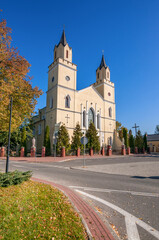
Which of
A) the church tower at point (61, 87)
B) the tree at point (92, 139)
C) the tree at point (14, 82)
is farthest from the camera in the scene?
the tree at point (92, 139)

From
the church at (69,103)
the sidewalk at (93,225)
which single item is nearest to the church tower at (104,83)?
the church at (69,103)

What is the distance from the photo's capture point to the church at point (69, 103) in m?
31.5

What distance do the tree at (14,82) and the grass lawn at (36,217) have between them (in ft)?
16.9

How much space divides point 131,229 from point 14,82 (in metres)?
8.62

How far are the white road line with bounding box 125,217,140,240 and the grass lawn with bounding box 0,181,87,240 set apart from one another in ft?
3.23

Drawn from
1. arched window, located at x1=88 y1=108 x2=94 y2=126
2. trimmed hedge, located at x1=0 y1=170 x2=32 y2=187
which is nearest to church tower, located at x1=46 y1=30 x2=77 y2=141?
arched window, located at x1=88 y1=108 x2=94 y2=126

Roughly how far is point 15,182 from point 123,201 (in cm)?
370

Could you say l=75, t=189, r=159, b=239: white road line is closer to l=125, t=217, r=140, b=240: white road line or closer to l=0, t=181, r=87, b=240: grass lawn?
l=125, t=217, r=140, b=240: white road line

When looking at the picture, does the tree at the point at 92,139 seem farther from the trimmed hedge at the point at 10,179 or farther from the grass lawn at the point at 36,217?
the grass lawn at the point at 36,217

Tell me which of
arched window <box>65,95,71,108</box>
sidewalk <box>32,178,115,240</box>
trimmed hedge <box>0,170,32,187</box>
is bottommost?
sidewalk <box>32,178,115,240</box>

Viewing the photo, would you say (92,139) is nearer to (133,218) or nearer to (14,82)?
(14,82)

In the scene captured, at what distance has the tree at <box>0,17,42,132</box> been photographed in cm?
843

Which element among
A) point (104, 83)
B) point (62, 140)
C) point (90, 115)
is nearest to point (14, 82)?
point (62, 140)

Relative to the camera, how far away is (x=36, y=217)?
3.42 meters
